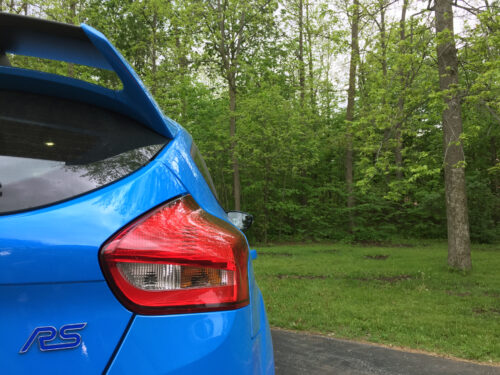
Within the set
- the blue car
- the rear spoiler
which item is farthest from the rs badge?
the rear spoiler

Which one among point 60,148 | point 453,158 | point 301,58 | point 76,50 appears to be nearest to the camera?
point 60,148

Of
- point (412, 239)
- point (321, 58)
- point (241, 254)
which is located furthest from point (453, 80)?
point (321, 58)

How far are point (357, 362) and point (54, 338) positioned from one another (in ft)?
11.3

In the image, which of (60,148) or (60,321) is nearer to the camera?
(60,321)

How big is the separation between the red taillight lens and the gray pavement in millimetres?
2839

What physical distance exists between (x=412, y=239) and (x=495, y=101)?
15.9 meters

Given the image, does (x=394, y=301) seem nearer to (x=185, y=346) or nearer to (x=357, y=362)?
(x=357, y=362)

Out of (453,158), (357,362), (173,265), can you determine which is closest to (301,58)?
(453,158)

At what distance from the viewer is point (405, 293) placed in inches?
328

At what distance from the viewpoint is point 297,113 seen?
65.4 feet

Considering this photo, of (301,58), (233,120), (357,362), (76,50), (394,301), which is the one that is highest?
(301,58)

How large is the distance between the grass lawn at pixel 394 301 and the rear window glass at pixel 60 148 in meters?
5.00

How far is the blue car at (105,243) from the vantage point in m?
0.89

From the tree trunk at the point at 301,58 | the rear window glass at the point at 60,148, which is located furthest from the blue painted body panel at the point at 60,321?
the tree trunk at the point at 301,58
